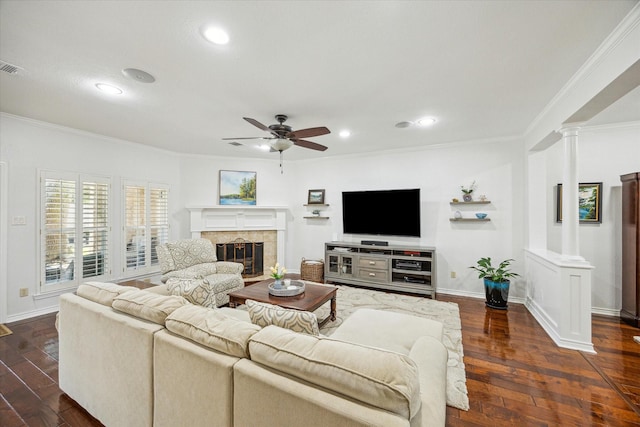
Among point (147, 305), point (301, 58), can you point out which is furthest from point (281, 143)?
point (147, 305)

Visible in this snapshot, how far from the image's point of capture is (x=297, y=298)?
3102mm

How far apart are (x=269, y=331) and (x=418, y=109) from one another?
3046 mm

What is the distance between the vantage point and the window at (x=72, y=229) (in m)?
3.76

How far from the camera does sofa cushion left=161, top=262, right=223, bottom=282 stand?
12.5 ft

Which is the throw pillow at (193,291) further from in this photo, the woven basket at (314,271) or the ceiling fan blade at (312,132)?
the woven basket at (314,271)

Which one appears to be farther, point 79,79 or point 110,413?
point 79,79

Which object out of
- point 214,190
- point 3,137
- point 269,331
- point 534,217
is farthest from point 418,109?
point 3,137

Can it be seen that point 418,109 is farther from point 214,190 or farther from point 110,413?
point 214,190

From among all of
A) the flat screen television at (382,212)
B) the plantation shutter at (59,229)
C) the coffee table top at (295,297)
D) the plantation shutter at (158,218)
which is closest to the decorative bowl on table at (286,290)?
the coffee table top at (295,297)

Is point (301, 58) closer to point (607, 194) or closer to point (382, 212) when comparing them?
point (382, 212)

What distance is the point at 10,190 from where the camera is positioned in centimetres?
346

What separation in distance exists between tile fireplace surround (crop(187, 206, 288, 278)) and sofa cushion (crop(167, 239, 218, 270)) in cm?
98

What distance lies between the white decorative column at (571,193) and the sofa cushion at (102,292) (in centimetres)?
433

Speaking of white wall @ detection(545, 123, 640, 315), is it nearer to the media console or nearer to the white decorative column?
the white decorative column
